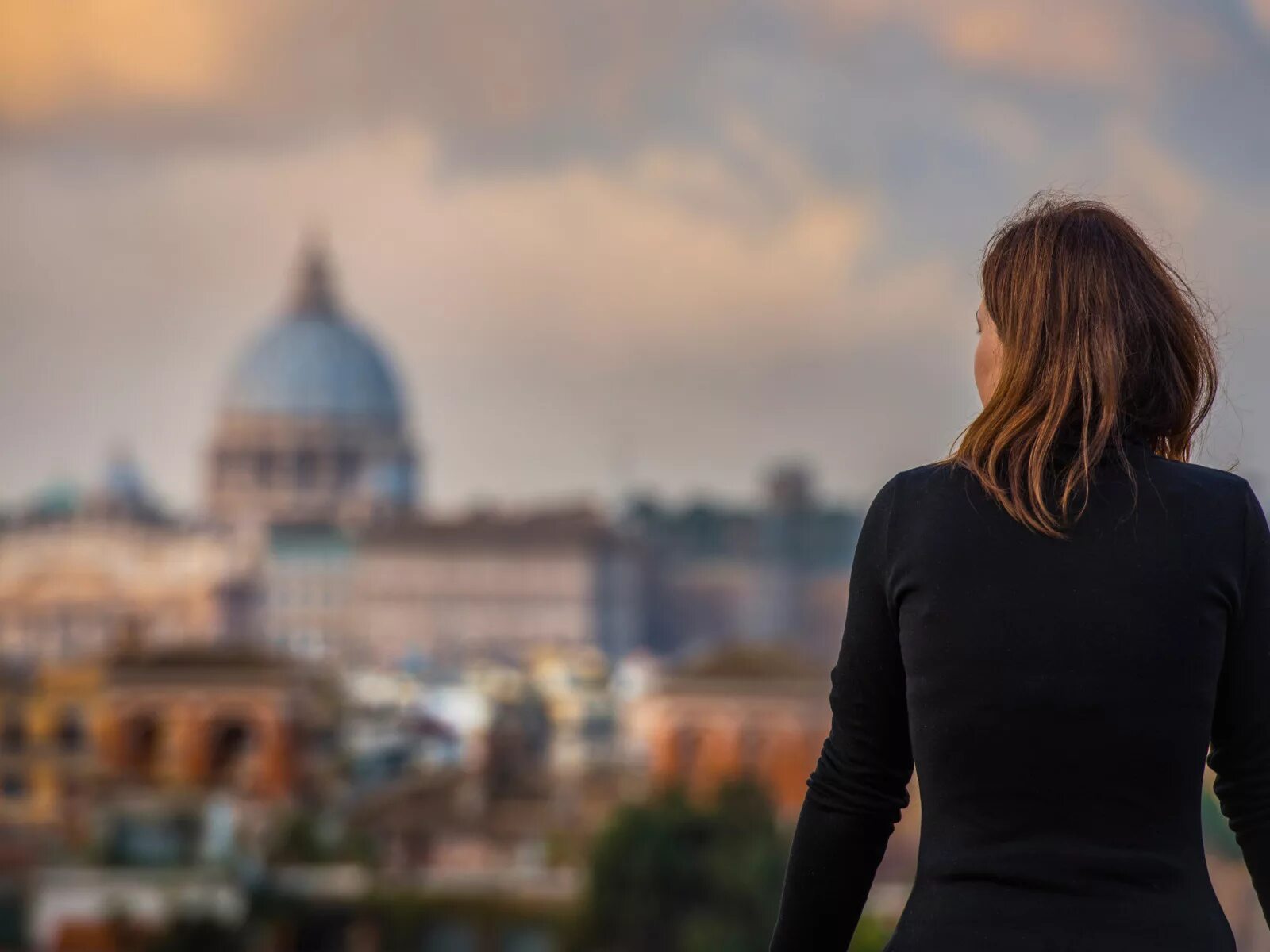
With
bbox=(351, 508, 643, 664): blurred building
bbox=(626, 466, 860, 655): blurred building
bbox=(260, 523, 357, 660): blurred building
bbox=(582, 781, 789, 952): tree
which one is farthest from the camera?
bbox=(260, 523, 357, 660): blurred building

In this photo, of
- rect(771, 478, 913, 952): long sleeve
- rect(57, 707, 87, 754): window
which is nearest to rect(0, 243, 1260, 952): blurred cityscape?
rect(57, 707, 87, 754): window

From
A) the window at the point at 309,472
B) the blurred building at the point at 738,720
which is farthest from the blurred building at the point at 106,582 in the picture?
the blurred building at the point at 738,720

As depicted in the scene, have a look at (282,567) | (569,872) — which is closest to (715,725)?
(569,872)

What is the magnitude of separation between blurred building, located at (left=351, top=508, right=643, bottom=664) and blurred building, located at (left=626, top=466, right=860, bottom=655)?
2448mm

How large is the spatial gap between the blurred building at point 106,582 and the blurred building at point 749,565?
11.3m

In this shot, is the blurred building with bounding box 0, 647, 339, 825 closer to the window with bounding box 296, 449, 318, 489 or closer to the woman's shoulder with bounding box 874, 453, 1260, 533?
the woman's shoulder with bounding box 874, 453, 1260, 533

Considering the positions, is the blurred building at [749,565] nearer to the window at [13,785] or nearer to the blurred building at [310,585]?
the blurred building at [310,585]

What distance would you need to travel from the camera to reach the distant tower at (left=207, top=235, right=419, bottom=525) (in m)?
72.9

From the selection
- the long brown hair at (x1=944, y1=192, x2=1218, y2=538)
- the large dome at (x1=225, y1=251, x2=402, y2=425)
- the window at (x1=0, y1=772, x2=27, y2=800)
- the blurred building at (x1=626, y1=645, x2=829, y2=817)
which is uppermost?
the large dome at (x1=225, y1=251, x2=402, y2=425)

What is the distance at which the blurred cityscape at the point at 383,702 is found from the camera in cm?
2330

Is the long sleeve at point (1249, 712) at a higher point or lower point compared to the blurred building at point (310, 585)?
higher

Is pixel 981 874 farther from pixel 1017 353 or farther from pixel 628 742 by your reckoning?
pixel 628 742

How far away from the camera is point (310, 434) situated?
73750 millimetres

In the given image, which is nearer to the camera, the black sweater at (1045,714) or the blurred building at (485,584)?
the black sweater at (1045,714)
